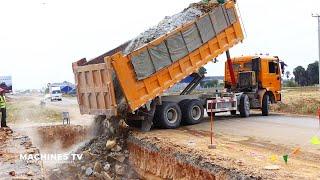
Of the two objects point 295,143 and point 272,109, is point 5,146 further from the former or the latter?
point 272,109

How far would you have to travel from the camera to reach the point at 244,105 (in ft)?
59.2

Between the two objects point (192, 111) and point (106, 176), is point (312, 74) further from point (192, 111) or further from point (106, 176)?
point (106, 176)

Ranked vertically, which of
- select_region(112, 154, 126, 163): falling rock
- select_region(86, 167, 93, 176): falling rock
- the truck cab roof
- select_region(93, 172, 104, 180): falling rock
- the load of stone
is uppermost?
the load of stone

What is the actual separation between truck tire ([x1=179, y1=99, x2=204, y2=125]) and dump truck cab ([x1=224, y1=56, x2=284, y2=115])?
338cm

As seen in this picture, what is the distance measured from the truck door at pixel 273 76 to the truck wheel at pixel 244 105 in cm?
147

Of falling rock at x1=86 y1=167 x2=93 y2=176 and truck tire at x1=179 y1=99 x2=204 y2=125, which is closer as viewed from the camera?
falling rock at x1=86 y1=167 x2=93 y2=176

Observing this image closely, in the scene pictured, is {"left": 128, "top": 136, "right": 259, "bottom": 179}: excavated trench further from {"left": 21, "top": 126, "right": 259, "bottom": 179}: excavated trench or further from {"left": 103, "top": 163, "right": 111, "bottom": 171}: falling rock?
{"left": 103, "top": 163, "right": 111, "bottom": 171}: falling rock

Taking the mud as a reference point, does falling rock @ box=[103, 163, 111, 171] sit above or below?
below

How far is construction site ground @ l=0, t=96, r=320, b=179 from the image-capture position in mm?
8047

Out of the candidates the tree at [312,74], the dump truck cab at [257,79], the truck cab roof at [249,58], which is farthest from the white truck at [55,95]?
the truck cab roof at [249,58]

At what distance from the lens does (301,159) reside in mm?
8953

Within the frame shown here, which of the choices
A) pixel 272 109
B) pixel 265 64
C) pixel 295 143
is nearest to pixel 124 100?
pixel 295 143

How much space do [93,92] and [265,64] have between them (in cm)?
806

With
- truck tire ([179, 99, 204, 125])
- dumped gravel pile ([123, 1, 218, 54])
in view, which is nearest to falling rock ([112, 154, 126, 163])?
truck tire ([179, 99, 204, 125])
